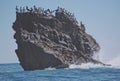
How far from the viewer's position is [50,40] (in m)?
107

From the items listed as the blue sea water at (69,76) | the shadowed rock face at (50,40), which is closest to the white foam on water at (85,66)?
the shadowed rock face at (50,40)

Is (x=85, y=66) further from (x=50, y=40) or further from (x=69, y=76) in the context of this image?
(x=69, y=76)

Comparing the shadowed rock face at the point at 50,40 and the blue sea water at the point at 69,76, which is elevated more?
the shadowed rock face at the point at 50,40

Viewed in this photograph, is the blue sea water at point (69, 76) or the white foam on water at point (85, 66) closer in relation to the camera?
the blue sea water at point (69, 76)

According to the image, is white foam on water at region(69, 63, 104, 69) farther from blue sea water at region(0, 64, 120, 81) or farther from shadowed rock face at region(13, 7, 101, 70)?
blue sea water at region(0, 64, 120, 81)

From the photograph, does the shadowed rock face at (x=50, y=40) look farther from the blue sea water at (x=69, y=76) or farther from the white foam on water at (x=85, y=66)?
the blue sea water at (x=69, y=76)

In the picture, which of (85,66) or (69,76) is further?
(85,66)

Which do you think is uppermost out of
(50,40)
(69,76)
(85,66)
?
(50,40)

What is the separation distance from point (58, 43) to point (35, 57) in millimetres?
8573

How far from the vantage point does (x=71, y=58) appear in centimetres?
10538

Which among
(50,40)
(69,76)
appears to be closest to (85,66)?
(50,40)

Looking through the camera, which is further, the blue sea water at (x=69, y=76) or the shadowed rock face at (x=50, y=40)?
the shadowed rock face at (x=50, y=40)

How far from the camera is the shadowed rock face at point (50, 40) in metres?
101

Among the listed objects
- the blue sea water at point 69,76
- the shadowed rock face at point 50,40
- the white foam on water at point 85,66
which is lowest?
the blue sea water at point 69,76
